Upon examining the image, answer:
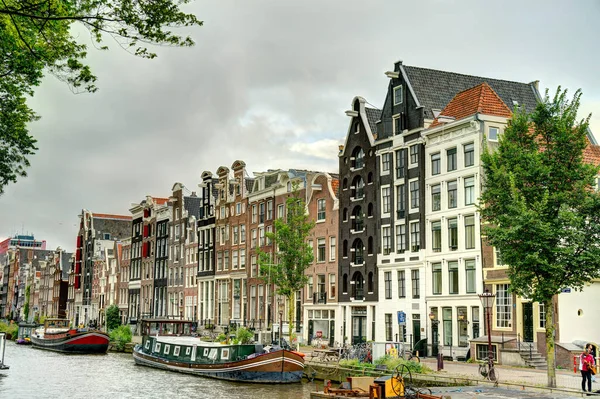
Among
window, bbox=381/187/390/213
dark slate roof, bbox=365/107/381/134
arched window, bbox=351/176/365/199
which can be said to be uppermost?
dark slate roof, bbox=365/107/381/134

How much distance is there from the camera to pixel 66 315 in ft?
483

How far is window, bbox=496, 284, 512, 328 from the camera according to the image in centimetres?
4466

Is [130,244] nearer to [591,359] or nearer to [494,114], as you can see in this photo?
[494,114]

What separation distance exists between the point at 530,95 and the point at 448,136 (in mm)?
10795

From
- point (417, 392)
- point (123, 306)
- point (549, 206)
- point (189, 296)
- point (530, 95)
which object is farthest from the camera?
point (123, 306)

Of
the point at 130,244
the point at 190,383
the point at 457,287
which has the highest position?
the point at 130,244

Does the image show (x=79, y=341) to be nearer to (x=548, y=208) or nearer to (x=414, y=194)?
(x=414, y=194)

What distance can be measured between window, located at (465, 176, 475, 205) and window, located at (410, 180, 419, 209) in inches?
210

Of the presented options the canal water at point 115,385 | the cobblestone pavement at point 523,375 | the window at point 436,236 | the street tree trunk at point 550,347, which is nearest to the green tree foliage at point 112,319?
the canal water at point 115,385

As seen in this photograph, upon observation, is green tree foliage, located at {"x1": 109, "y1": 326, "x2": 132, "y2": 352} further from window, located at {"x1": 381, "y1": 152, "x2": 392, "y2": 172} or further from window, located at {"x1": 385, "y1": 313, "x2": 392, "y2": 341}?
window, located at {"x1": 381, "y1": 152, "x2": 392, "y2": 172}

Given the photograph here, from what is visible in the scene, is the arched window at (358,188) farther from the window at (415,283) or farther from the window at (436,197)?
the window at (415,283)

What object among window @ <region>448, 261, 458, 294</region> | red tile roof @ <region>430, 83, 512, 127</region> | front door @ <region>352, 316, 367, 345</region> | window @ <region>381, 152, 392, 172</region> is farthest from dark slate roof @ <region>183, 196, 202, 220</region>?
window @ <region>448, 261, 458, 294</region>

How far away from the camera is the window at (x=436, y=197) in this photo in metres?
52.6

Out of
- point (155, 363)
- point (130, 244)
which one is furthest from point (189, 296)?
point (155, 363)
